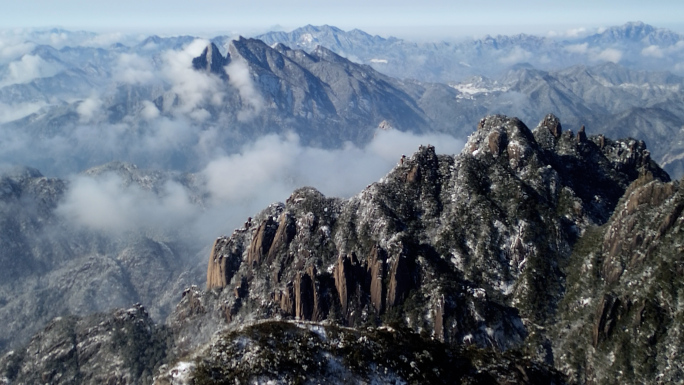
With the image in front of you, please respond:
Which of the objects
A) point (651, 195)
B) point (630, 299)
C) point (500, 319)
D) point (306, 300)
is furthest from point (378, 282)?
point (651, 195)

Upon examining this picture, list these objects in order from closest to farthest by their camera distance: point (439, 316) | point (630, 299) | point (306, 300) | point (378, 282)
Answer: point (630, 299) < point (439, 316) < point (378, 282) < point (306, 300)

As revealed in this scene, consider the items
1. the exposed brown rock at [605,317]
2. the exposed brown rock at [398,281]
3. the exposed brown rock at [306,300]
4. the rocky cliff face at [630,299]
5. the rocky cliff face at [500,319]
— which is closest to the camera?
the rocky cliff face at [500,319]

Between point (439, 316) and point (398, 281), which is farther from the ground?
point (398, 281)

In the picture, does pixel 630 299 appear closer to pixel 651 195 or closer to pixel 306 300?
pixel 651 195

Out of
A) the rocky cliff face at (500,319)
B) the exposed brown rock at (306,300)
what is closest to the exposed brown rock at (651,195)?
the rocky cliff face at (500,319)

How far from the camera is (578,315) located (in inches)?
6594

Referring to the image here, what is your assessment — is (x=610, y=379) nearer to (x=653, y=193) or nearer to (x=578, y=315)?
(x=578, y=315)

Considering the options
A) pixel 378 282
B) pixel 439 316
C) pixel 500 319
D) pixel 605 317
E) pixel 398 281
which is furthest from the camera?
pixel 378 282

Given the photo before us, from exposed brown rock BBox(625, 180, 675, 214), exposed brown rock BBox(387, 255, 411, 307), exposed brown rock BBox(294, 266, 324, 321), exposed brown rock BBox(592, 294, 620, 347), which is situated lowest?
exposed brown rock BBox(294, 266, 324, 321)

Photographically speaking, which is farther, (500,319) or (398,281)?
(398,281)

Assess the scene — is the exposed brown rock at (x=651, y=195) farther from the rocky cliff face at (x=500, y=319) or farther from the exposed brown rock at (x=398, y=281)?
the exposed brown rock at (x=398, y=281)

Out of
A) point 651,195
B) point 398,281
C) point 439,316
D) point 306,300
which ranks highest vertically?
point 651,195

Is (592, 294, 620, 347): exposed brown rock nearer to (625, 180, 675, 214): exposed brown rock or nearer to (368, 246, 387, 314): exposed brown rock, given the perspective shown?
(625, 180, 675, 214): exposed brown rock

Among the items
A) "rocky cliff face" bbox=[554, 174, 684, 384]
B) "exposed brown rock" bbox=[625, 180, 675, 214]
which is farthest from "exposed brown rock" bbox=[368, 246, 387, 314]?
"exposed brown rock" bbox=[625, 180, 675, 214]
